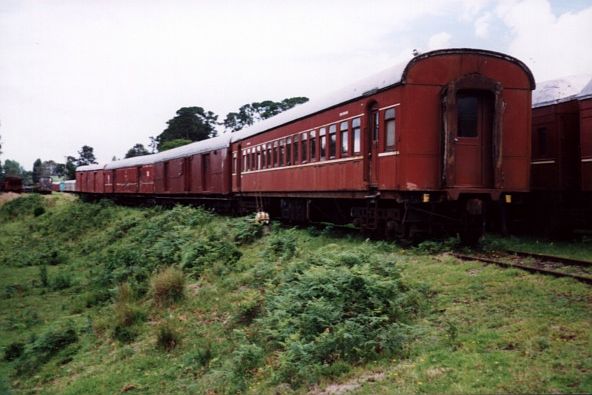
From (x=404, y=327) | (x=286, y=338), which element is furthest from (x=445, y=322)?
(x=286, y=338)

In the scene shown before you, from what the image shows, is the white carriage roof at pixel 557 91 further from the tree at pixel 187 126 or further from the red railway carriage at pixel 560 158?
the tree at pixel 187 126

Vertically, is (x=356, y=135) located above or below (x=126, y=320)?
above

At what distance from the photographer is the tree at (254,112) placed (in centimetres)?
7269

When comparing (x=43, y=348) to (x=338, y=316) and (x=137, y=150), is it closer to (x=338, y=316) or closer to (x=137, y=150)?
(x=338, y=316)

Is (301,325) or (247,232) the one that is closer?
(301,325)

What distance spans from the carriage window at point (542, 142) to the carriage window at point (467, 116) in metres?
4.35

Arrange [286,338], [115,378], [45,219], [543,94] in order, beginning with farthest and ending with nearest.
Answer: [45,219], [543,94], [115,378], [286,338]

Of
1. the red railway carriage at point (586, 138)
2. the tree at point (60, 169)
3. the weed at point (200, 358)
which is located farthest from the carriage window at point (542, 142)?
the tree at point (60, 169)

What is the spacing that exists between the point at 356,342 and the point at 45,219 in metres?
37.4

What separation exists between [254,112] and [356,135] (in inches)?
2634

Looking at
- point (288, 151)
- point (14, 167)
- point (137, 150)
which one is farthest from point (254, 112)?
point (14, 167)

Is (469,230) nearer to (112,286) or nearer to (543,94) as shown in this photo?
(543,94)

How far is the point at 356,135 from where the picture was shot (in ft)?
46.2

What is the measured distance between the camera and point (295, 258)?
12.7 metres
